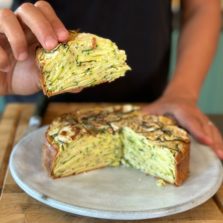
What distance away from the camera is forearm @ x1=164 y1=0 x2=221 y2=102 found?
1714 millimetres

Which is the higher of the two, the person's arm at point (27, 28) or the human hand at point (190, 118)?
the person's arm at point (27, 28)

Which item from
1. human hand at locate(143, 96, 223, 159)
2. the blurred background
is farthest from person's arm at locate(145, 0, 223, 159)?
the blurred background

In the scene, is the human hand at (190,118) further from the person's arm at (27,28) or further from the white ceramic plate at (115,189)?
the person's arm at (27,28)

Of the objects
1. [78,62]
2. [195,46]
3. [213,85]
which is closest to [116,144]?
[78,62]

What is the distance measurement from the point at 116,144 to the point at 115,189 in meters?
0.23

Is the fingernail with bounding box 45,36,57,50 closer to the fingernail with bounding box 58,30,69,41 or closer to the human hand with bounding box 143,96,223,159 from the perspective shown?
the fingernail with bounding box 58,30,69,41

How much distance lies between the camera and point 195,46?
1.82 metres

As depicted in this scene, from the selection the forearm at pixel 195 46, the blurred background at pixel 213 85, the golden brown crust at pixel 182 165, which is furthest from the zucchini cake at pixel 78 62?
the blurred background at pixel 213 85

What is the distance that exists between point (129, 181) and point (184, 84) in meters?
0.53

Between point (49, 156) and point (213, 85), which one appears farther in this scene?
point (213, 85)

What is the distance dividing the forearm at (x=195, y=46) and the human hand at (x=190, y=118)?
0.25 ft

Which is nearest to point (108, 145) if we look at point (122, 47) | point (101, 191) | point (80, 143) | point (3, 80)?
point (80, 143)

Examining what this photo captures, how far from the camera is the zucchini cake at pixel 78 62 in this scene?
1.20 metres

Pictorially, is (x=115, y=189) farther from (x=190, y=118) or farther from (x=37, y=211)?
(x=190, y=118)
